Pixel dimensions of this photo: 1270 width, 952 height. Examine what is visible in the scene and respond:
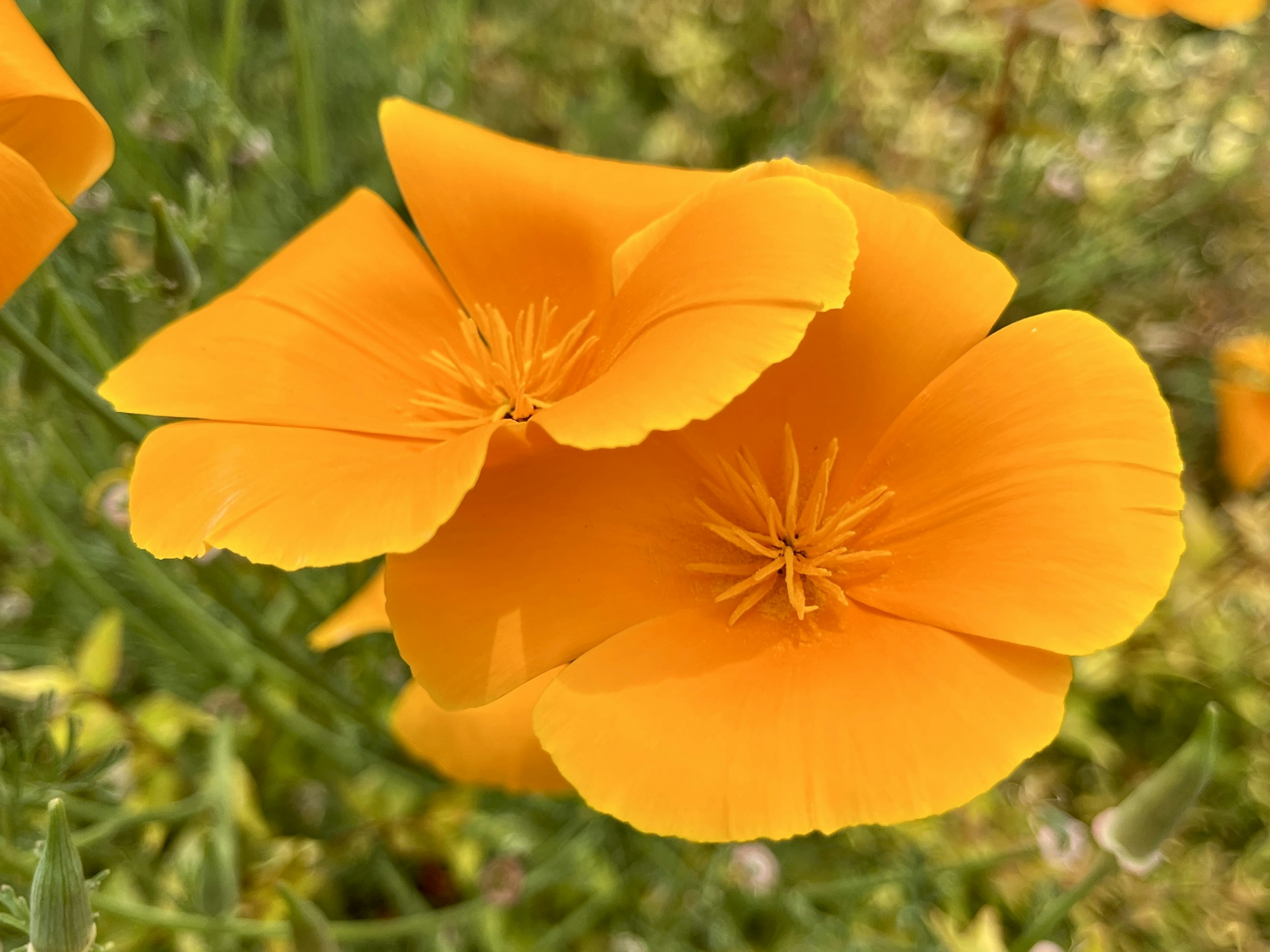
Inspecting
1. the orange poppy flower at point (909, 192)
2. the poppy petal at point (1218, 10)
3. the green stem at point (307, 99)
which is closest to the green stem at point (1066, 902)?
the orange poppy flower at point (909, 192)

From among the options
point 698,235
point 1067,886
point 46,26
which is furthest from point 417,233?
point 1067,886

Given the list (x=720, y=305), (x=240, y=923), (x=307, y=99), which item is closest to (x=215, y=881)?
(x=240, y=923)

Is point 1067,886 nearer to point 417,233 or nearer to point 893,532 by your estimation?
point 893,532

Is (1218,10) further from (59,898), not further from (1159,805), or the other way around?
(59,898)

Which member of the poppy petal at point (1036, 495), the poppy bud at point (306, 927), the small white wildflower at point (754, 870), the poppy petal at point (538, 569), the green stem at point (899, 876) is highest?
the poppy petal at point (1036, 495)

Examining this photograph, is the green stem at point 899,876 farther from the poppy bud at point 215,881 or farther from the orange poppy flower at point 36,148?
the orange poppy flower at point 36,148

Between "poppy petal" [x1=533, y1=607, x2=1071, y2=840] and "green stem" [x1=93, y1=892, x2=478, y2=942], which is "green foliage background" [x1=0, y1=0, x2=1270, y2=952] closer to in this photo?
"green stem" [x1=93, y1=892, x2=478, y2=942]

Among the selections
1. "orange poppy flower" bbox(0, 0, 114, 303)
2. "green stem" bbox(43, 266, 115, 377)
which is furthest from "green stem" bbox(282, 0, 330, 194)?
"orange poppy flower" bbox(0, 0, 114, 303)
